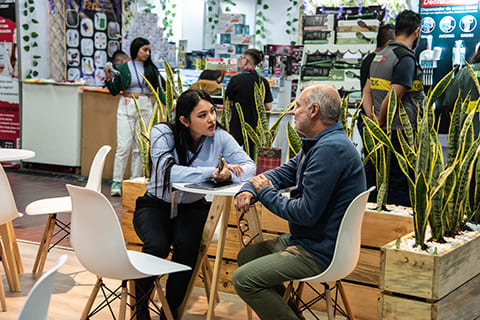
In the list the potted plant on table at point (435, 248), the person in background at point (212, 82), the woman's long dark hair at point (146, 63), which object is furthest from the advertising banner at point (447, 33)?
the potted plant on table at point (435, 248)

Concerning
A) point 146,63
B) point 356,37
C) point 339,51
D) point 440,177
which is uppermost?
point 356,37

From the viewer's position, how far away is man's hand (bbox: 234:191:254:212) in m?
2.62

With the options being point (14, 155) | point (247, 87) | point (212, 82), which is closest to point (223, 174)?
point (14, 155)

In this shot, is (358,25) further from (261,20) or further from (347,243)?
(261,20)

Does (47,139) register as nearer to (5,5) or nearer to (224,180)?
(5,5)

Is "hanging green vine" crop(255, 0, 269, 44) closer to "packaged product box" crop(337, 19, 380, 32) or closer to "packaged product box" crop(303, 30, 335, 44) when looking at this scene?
"packaged product box" crop(303, 30, 335, 44)

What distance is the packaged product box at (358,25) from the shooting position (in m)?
5.46

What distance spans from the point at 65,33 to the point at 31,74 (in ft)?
2.60

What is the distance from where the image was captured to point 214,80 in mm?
7160

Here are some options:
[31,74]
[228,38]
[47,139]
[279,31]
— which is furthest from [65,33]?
[279,31]

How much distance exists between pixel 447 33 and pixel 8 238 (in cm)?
449

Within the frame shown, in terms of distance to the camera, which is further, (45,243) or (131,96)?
(131,96)

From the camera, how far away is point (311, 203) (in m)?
2.41

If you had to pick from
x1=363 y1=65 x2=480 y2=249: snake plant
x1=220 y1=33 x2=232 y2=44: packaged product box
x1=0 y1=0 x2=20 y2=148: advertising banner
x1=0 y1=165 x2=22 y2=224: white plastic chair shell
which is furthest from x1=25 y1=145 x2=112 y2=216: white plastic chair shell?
x1=220 y1=33 x2=232 y2=44: packaged product box
